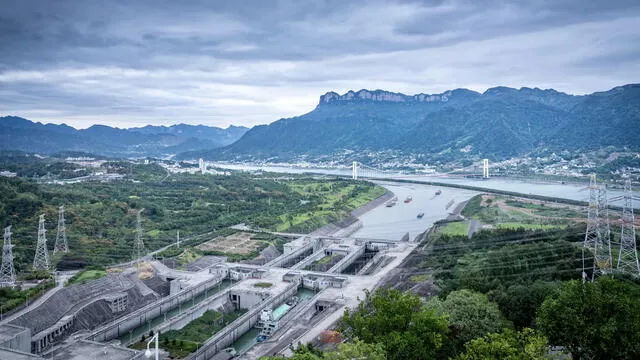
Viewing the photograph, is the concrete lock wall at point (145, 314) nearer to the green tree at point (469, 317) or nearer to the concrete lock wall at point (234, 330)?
the concrete lock wall at point (234, 330)

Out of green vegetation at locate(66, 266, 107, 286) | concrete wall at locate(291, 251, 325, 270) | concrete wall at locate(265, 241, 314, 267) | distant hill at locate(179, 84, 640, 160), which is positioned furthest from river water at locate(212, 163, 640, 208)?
green vegetation at locate(66, 266, 107, 286)

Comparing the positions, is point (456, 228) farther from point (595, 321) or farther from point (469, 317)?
point (595, 321)

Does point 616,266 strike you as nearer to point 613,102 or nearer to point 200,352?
point 200,352

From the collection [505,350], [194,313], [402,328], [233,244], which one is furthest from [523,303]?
[233,244]

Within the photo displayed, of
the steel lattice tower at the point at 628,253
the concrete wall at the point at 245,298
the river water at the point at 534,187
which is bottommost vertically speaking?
the concrete wall at the point at 245,298

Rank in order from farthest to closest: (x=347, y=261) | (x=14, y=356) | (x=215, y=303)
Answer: (x=347, y=261), (x=215, y=303), (x=14, y=356)

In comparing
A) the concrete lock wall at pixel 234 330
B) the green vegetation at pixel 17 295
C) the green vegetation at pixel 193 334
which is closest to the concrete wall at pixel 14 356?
the green vegetation at pixel 193 334
